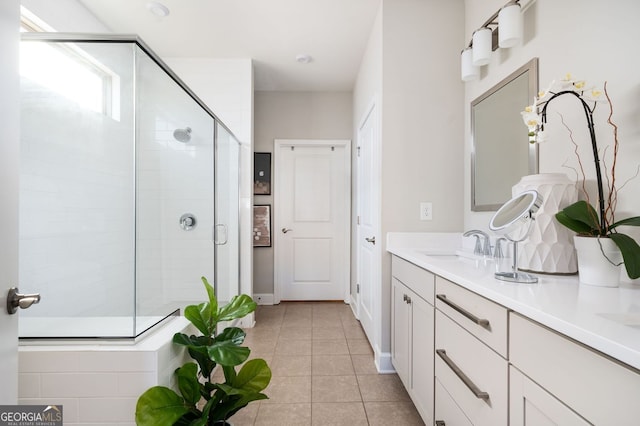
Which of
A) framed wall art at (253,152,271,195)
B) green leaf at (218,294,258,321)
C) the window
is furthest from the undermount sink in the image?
framed wall art at (253,152,271,195)

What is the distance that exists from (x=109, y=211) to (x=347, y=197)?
8.79 ft

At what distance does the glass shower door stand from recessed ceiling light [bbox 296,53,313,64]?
105 cm

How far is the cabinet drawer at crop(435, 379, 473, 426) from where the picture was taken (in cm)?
109

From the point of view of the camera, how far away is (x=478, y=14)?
1.96 meters

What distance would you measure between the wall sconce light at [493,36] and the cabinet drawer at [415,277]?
123cm

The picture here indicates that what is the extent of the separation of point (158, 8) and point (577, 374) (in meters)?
3.13

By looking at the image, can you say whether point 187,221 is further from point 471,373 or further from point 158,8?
point 471,373

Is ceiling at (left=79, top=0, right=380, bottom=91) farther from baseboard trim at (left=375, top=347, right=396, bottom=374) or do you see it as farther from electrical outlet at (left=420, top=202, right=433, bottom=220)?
baseboard trim at (left=375, top=347, right=396, bottom=374)

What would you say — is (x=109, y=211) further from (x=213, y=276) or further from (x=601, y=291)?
(x=601, y=291)

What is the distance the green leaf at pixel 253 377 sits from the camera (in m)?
1.33

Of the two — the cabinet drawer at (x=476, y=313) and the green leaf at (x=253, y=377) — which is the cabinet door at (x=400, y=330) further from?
the green leaf at (x=253, y=377)

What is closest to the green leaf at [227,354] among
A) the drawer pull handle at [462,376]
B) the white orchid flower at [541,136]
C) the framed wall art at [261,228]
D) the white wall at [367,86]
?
the drawer pull handle at [462,376]

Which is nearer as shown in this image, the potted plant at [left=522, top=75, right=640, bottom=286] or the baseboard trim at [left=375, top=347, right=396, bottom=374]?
the potted plant at [left=522, top=75, right=640, bottom=286]

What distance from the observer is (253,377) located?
1.34m
